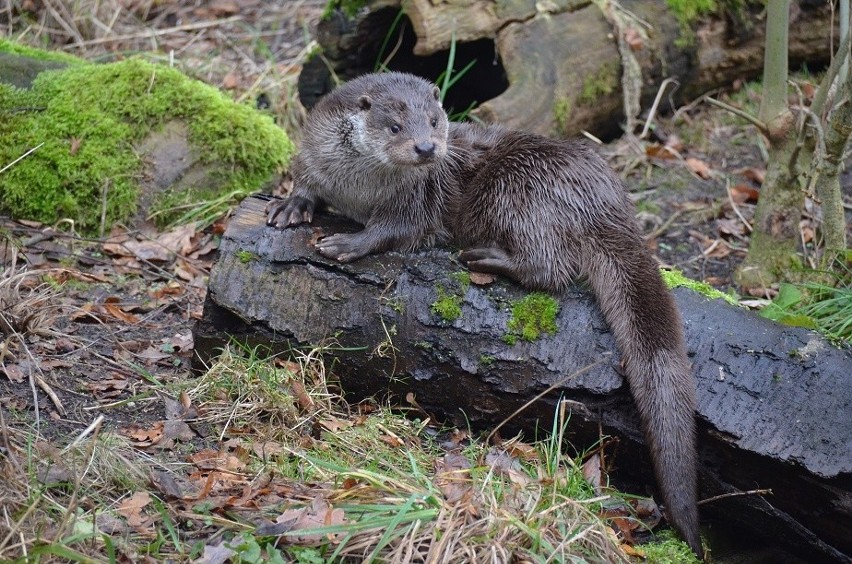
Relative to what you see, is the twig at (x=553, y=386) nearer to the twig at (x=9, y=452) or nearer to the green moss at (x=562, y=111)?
the twig at (x=9, y=452)

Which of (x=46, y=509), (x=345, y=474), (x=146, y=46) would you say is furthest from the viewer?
(x=146, y=46)

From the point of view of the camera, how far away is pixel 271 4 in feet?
26.1

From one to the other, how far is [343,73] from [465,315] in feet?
10.3

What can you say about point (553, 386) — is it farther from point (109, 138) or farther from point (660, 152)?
point (660, 152)

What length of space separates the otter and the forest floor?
2.98ft

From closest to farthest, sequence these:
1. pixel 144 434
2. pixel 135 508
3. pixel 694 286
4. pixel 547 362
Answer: pixel 135 508 → pixel 144 434 → pixel 547 362 → pixel 694 286

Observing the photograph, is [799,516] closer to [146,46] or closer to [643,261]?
[643,261]

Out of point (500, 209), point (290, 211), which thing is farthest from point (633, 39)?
point (290, 211)

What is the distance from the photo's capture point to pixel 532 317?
3.43m

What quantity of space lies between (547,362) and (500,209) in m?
0.72

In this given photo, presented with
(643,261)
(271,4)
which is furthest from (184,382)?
(271,4)

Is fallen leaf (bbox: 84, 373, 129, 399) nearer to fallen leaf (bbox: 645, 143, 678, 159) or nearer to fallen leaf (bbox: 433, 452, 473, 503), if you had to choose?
fallen leaf (bbox: 433, 452, 473, 503)

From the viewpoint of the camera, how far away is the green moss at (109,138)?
4848 millimetres

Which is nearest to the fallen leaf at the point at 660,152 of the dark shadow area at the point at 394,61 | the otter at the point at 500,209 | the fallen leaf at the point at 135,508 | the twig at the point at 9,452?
the dark shadow area at the point at 394,61
